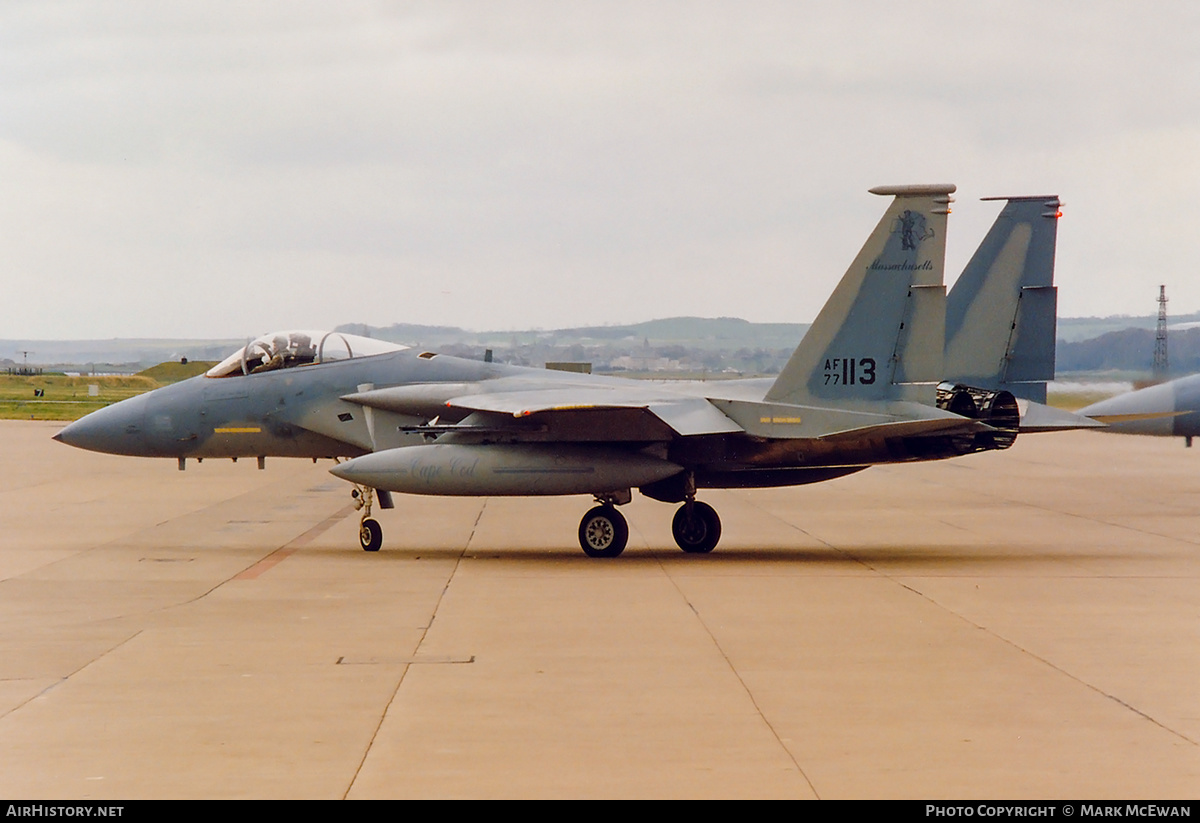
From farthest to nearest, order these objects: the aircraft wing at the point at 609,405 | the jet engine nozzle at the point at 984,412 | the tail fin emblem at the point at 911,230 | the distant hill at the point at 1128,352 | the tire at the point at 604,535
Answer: the distant hill at the point at 1128,352, the tire at the point at 604,535, the jet engine nozzle at the point at 984,412, the tail fin emblem at the point at 911,230, the aircraft wing at the point at 609,405

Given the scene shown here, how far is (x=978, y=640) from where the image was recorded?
34.3 ft

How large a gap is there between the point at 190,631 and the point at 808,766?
5.81 metres

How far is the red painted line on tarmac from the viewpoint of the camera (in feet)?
47.5

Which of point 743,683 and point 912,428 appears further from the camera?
point 912,428

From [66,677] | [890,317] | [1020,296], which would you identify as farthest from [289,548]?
[1020,296]

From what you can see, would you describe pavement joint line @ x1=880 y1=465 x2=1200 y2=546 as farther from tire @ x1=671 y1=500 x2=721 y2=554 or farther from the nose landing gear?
the nose landing gear

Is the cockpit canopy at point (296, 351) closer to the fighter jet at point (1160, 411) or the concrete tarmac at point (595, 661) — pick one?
the concrete tarmac at point (595, 661)

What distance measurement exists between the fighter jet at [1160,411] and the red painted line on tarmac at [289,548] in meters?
13.4

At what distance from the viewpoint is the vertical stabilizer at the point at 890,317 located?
15.2 meters

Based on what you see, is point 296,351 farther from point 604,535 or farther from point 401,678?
point 401,678

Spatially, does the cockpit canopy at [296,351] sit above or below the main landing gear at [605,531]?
above

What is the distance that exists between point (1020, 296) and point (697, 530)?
6267 millimetres

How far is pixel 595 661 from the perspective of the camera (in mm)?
9641

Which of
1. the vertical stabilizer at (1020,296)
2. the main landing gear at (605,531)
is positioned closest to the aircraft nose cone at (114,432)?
the main landing gear at (605,531)
